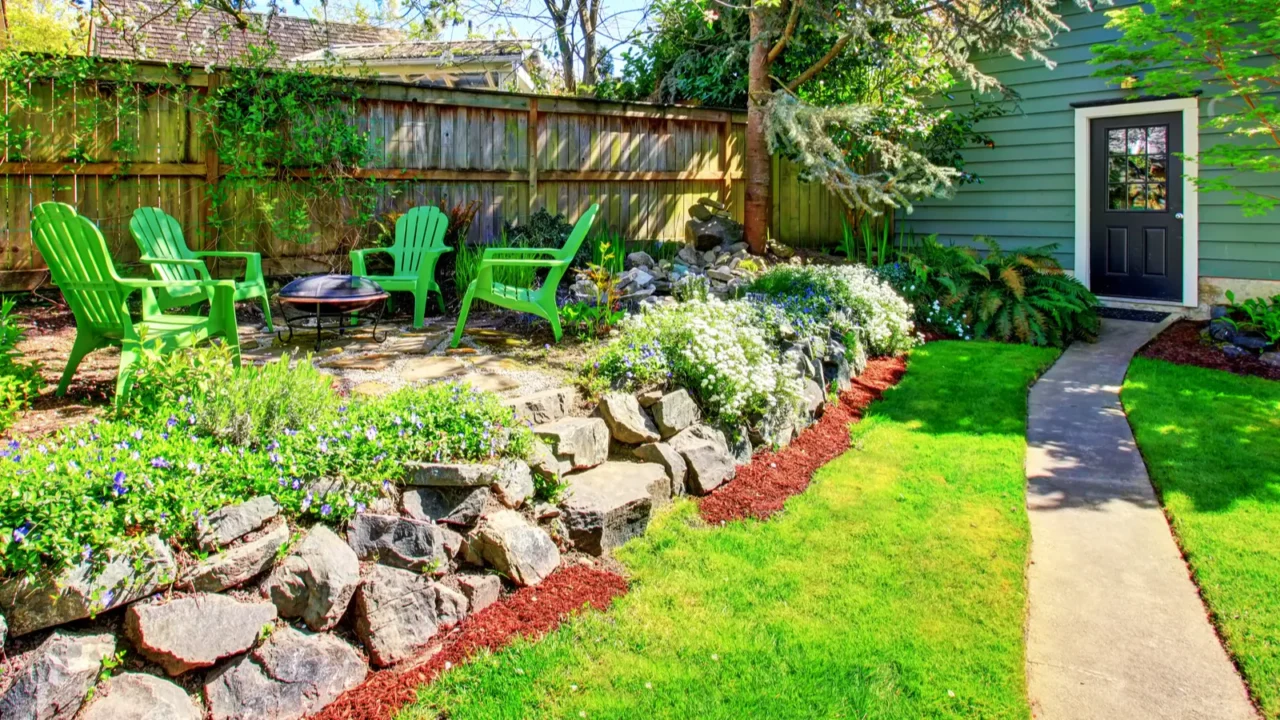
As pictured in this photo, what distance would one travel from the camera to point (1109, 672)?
264 centimetres

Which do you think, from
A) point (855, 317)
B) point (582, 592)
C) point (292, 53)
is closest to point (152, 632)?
point (582, 592)

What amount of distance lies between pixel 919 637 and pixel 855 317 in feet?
12.2

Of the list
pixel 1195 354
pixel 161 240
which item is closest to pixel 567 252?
pixel 161 240

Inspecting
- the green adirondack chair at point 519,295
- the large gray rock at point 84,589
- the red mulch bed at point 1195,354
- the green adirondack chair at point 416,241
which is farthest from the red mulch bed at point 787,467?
the green adirondack chair at point 416,241

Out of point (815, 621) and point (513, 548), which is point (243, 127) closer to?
point (513, 548)

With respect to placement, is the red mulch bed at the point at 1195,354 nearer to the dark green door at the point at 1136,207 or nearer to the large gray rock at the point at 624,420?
the dark green door at the point at 1136,207

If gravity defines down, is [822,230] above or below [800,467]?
above

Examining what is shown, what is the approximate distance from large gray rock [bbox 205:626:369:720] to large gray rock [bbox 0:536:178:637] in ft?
1.02

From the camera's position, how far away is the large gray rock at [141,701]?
2.06 m

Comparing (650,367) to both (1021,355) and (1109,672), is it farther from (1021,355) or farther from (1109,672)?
(1021,355)

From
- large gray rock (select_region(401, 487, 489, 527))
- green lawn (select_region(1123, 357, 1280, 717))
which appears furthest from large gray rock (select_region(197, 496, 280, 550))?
green lawn (select_region(1123, 357, 1280, 717))

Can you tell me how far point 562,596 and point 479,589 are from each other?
284 millimetres

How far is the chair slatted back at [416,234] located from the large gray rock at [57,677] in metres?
4.20

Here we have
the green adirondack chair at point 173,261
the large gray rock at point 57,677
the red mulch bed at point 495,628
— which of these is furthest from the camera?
the green adirondack chair at point 173,261
